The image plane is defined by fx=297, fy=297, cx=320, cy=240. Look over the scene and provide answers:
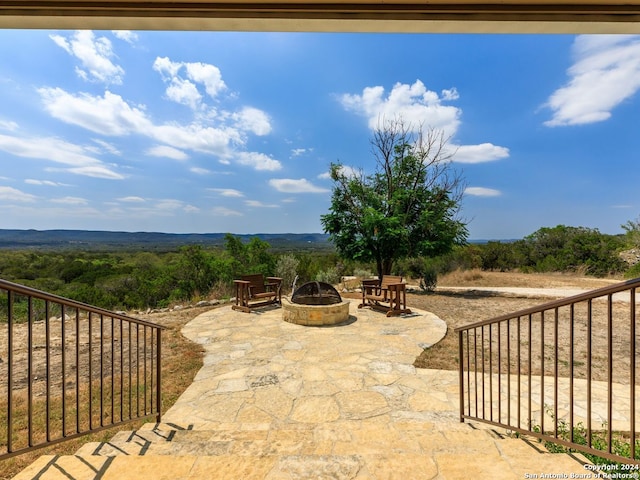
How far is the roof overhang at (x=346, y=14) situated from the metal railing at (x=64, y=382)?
1.56 meters

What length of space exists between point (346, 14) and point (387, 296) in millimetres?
6814

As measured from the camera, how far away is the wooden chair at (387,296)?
706 cm

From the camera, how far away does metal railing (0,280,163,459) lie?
1.77 meters

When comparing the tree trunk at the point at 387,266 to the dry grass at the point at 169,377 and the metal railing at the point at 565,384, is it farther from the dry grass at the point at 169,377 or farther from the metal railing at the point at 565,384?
the dry grass at the point at 169,377

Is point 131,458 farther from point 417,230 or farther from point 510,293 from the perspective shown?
point 510,293

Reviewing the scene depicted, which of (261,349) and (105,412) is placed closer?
(105,412)

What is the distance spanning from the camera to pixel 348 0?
5.44ft

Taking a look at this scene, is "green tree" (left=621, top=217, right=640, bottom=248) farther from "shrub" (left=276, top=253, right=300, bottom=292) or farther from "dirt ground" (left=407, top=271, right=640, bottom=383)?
"shrub" (left=276, top=253, right=300, bottom=292)

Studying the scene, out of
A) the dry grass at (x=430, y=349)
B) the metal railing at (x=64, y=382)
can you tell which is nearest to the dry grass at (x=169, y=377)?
the dry grass at (x=430, y=349)

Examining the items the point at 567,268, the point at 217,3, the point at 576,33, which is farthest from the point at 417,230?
the point at 567,268

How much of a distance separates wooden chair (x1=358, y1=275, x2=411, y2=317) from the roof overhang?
580 cm

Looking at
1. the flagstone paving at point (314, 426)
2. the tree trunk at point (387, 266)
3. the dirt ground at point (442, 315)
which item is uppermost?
the tree trunk at point (387, 266)

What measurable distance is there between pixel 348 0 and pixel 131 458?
3.02m

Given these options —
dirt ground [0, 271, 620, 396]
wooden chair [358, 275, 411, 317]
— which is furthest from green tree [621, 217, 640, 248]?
wooden chair [358, 275, 411, 317]
